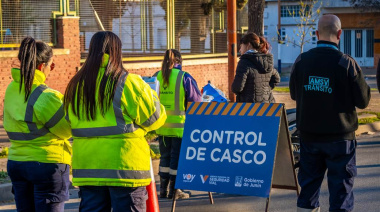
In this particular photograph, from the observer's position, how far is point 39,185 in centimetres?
512

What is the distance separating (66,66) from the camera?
18.0m

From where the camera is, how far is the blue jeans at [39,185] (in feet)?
16.8

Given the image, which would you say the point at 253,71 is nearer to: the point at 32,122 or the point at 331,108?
the point at 331,108

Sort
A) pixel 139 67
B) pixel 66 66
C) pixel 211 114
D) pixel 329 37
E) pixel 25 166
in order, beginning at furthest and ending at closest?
pixel 139 67 < pixel 66 66 < pixel 211 114 < pixel 329 37 < pixel 25 166

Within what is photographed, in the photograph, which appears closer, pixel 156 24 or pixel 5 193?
pixel 5 193

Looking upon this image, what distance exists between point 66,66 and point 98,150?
45.0ft

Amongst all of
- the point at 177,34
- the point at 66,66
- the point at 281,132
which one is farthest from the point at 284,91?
the point at 281,132

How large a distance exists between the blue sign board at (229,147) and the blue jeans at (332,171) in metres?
0.67

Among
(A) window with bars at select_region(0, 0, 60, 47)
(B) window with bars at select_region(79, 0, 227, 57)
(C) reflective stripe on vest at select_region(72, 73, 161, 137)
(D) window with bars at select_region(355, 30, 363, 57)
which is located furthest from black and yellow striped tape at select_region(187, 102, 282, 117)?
(D) window with bars at select_region(355, 30, 363, 57)

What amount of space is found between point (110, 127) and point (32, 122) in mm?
859

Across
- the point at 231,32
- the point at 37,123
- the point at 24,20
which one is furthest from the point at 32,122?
the point at 24,20

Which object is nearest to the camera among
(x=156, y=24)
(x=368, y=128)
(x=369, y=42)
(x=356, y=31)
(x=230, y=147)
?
(x=230, y=147)

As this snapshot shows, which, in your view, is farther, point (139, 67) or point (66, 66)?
point (139, 67)

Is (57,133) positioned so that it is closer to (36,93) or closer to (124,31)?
(36,93)
